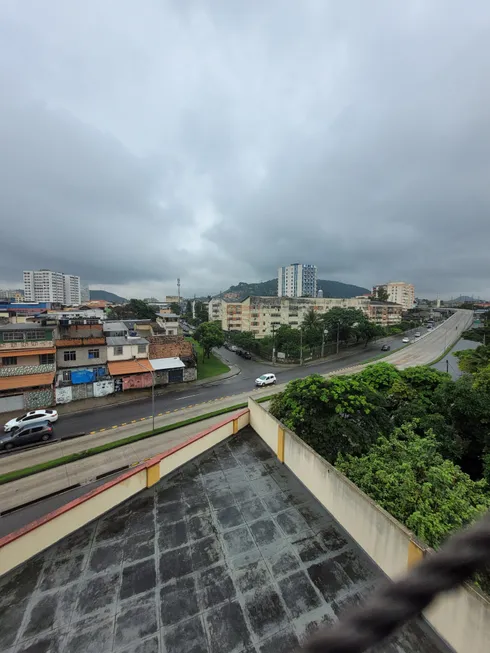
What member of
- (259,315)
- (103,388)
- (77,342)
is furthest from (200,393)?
(259,315)

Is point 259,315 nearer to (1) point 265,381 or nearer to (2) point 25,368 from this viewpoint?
(1) point 265,381

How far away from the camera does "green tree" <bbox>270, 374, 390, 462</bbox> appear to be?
946 cm

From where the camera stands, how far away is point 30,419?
17656 mm

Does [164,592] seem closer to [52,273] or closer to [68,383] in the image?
[68,383]

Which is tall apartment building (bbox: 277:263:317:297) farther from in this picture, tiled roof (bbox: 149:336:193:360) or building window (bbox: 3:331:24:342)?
building window (bbox: 3:331:24:342)

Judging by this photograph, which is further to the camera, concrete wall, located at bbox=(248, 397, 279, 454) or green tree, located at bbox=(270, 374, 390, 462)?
green tree, located at bbox=(270, 374, 390, 462)

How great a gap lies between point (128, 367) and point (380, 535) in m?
22.6

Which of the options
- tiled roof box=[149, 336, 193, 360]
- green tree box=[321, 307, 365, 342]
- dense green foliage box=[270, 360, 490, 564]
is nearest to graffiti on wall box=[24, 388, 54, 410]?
tiled roof box=[149, 336, 193, 360]

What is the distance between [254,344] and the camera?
4094 centimetres

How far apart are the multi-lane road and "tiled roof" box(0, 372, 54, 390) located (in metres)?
2.95

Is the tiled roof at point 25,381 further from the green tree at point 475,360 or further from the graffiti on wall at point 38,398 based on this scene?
the green tree at point 475,360

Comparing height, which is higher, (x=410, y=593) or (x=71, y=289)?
(x=71, y=289)

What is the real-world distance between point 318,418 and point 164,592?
6.68 metres

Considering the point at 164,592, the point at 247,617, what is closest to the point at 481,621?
the point at 247,617
